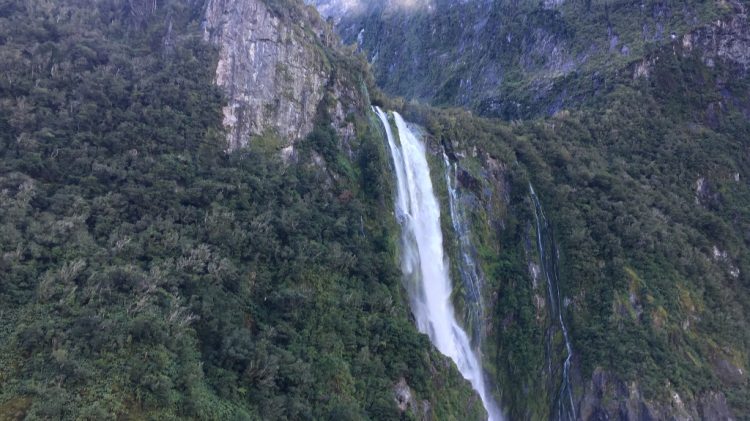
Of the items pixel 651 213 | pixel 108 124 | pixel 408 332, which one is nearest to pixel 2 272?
pixel 108 124

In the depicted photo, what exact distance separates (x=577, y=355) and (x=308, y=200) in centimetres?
1545

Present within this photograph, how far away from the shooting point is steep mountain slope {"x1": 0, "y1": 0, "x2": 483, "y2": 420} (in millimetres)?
16844

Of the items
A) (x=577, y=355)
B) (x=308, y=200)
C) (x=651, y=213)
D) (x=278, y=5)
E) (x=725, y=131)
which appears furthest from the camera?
(x=725, y=131)

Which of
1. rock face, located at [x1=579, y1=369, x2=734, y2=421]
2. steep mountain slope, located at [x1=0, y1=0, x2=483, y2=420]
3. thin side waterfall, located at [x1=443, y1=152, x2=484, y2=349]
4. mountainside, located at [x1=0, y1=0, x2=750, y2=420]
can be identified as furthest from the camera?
thin side waterfall, located at [x1=443, y1=152, x2=484, y2=349]

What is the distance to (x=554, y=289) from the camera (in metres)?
32.1

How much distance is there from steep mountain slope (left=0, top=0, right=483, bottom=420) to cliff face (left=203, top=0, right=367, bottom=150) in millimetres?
133

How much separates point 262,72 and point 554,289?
765 inches

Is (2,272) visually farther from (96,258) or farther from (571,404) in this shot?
(571,404)

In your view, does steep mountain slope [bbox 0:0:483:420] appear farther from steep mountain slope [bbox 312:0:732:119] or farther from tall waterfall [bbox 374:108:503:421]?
steep mountain slope [bbox 312:0:732:119]

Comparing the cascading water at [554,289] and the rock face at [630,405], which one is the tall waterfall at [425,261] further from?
the rock face at [630,405]

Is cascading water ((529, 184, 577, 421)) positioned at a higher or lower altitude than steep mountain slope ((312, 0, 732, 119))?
lower

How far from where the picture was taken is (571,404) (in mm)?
28062

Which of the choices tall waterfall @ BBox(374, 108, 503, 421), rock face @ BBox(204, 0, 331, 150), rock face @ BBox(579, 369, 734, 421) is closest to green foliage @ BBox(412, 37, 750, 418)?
rock face @ BBox(579, 369, 734, 421)

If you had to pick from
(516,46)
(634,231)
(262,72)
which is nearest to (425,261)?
(262,72)
